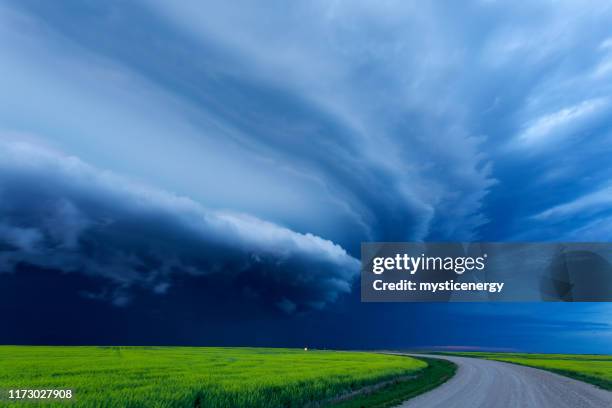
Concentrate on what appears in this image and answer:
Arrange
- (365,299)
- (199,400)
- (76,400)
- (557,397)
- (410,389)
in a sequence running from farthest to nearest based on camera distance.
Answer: (365,299), (410,389), (557,397), (199,400), (76,400)

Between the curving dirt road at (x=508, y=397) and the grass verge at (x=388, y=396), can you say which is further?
the curving dirt road at (x=508, y=397)

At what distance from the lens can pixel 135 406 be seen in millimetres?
16500

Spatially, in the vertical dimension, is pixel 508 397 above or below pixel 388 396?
above

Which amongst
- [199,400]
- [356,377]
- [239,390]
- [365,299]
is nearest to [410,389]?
[356,377]

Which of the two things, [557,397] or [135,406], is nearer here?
[135,406]

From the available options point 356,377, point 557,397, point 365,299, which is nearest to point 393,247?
point 365,299

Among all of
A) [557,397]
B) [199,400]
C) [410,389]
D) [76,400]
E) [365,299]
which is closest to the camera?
[76,400]

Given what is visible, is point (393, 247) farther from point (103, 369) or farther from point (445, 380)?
point (103, 369)

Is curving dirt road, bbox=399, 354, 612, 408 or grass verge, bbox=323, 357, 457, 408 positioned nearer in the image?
grass verge, bbox=323, 357, 457, 408

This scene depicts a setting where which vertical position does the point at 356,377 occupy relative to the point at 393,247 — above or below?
below

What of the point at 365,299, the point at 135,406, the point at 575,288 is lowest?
the point at 135,406

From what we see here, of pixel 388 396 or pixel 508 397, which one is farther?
pixel 388 396

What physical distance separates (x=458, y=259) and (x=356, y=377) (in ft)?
43.6

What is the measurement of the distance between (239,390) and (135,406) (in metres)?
5.96
